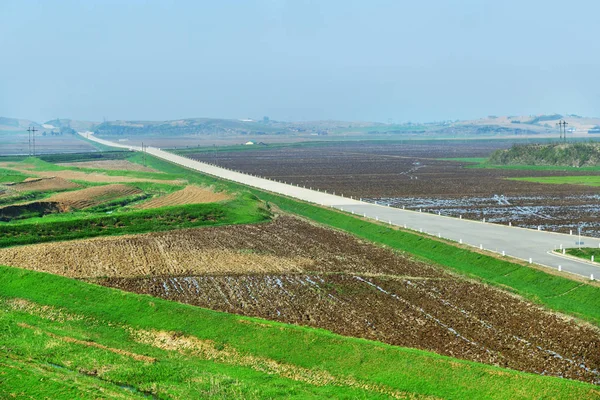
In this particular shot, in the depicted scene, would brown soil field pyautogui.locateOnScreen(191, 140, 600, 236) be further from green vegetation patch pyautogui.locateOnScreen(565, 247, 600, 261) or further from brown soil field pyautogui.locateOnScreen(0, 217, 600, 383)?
brown soil field pyautogui.locateOnScreen(0, 217, 600, 383)

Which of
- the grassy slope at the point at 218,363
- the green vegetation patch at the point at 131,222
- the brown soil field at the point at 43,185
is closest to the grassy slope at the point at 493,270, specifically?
the green vegetation patch at the point at 131,222

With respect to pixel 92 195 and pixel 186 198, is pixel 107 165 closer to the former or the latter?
pixel 92 195

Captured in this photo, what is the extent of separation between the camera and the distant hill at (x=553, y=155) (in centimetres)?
10894

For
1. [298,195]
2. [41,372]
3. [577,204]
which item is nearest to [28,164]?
[298,195]

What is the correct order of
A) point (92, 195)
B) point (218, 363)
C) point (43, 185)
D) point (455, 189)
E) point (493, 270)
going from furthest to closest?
point (43, 185) → point (455, 189) → point (92, 195) → point (493, 270) → point (218, 363)

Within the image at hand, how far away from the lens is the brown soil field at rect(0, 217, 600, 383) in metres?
26.7

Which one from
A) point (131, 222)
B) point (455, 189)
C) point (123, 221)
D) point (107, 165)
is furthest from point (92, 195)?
point (107, 165)

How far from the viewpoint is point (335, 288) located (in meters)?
35.4

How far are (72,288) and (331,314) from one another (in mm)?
10948

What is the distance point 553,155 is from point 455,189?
137ft

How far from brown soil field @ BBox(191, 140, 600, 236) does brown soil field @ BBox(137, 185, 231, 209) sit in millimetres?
12647

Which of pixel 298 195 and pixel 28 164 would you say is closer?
pixel 298 195

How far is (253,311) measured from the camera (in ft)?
103

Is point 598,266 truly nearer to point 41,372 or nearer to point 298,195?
point 41,372
